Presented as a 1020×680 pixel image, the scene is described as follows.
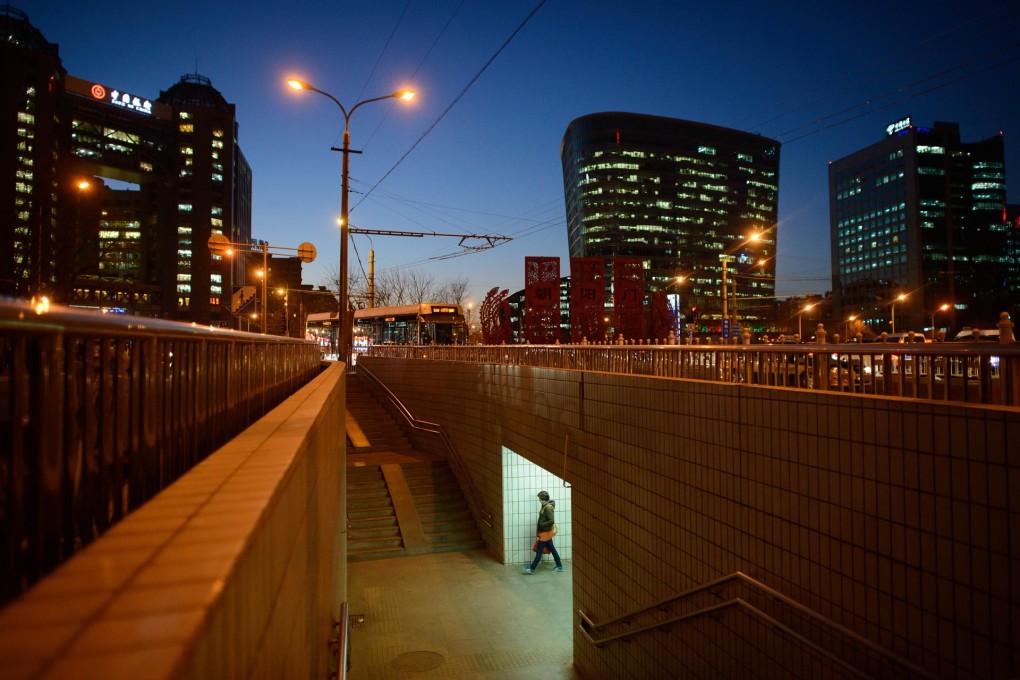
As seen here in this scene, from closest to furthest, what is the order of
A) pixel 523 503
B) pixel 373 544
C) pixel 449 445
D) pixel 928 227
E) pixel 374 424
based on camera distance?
pixel 523 503, pixel 373 544, pixel 449 445, pixel 374 424, pixel 928 227

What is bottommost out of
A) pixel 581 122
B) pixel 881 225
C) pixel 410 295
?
pixel 410 295

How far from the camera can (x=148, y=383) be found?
2.74 metres

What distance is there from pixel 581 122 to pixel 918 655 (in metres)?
113

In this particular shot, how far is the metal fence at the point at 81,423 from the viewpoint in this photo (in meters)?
1.66

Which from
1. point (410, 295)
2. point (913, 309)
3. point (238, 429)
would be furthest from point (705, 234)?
point (238, 429)

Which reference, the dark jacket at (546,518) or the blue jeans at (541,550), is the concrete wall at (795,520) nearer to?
the dark jacket at (546,518)

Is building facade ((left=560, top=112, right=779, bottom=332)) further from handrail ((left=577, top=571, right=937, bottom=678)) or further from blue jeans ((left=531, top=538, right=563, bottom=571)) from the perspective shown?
handrail ((left=577, top=571, right=937, bottom=678))

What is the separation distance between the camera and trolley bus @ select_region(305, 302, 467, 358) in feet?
85.4

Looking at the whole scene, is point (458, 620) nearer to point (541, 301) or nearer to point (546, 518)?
point (546, 518)

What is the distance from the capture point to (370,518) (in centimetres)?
1590

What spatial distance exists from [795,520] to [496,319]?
67.2ft

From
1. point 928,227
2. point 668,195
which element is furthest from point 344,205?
A: point 928,227

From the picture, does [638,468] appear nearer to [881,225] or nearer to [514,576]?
[514,576]

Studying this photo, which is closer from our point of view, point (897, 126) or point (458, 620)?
point (458, 620)
